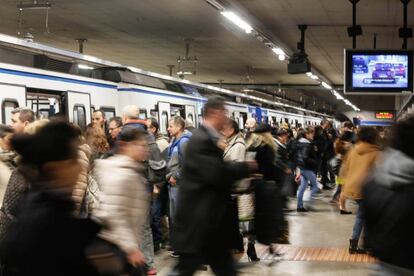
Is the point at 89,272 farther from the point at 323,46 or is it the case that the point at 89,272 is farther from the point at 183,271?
the point at 323,46

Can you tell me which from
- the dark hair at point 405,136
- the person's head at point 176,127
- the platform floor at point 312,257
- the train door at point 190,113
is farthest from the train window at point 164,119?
the dark hair at point 405,136

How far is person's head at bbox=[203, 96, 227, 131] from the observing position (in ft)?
14.9

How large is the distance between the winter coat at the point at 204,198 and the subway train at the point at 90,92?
4.18 m

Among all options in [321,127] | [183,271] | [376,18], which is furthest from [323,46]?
[183,271]

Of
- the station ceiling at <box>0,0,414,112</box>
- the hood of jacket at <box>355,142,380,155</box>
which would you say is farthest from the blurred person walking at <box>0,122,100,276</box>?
the station ceiling at <box>0,0,414,112</box>

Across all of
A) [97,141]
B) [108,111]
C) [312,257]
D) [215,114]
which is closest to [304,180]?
[108,111]

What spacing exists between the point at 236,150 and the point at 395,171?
3.92 metres

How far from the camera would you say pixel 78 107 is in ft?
31.6

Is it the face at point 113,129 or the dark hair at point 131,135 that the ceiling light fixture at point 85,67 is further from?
the dark hair at point 131,135

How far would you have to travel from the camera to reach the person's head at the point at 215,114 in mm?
→ 4543

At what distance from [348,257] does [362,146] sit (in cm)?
149

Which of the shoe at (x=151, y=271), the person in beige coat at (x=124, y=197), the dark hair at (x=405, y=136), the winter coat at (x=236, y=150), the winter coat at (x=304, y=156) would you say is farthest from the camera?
the winter coat at (x=304, y=156)

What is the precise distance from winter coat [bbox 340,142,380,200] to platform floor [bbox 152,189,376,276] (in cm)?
86

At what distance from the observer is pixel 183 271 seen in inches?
168
